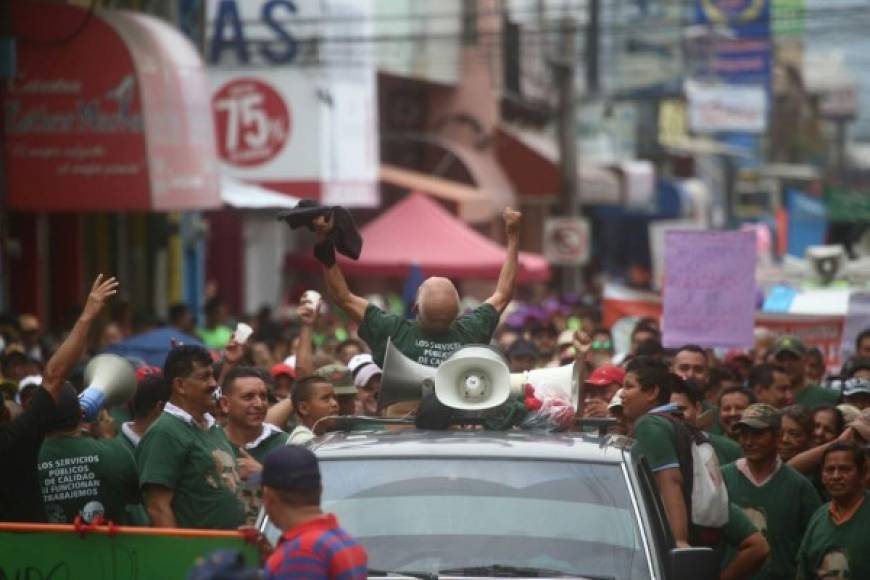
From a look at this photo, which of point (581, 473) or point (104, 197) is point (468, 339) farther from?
point (104, 197)

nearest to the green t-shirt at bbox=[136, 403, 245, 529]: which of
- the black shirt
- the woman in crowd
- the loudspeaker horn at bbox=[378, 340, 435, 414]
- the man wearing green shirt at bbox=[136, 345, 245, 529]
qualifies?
the man wearing green shirt at bbox=[136, 345, 245, 529]

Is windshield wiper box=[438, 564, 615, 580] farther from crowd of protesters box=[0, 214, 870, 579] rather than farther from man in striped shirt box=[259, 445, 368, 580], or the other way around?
man in striped shirt box=[259, 445, 368, 580]

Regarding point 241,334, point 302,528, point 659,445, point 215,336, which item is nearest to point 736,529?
point 659,445

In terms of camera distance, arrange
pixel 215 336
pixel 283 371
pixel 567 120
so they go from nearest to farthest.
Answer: pixel 283 371
pixel 215 336
pixel 567 120

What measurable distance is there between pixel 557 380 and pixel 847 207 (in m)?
30.2

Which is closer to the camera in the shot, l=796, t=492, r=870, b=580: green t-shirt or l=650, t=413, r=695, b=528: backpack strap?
l=650, t=413, r=695, b=528: backpack strap

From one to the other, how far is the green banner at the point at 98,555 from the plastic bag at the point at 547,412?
5.13 feet

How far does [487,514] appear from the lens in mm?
6766

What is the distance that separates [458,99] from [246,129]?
13.7 metres

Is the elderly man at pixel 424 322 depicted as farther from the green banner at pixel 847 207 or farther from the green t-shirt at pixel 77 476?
the green banner at pixel 847 207

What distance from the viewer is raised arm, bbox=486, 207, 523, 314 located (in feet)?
31.0

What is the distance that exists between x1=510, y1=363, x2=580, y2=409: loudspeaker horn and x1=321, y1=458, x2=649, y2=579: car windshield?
1.21m

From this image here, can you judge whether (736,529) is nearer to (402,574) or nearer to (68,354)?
(402,574)

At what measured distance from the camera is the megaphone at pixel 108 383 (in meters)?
8.45
